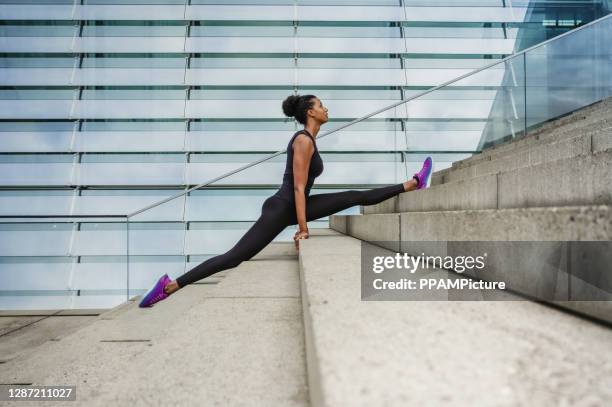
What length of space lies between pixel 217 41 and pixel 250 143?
1.54 m

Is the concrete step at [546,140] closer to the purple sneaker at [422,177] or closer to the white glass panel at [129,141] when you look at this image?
the purple sneaker at [422,177]

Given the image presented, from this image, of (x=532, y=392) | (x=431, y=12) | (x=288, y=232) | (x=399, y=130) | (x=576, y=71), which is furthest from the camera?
(x=431, y=12)

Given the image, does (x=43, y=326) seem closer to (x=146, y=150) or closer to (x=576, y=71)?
(x=146, y=150)

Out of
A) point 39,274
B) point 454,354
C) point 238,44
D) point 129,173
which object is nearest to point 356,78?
point 238,44

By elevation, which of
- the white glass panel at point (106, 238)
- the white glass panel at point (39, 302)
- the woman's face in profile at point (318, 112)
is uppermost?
the woman's face in profile at point (318, 112)

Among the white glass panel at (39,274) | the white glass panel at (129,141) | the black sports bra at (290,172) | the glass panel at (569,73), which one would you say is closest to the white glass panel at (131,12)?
the white glass panel at (129,141)

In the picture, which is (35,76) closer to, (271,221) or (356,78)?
(356,78)

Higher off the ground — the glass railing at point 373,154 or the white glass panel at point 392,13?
the white glass panel at point 392,13

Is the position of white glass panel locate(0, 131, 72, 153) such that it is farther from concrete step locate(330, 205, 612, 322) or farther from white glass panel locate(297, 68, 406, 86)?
concrete step locate(330, 205, 612, 322)

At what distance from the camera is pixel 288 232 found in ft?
15.6

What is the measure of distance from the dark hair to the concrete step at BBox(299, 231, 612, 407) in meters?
1.94

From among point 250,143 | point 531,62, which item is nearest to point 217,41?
point 250,143

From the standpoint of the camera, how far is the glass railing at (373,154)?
3361 mm

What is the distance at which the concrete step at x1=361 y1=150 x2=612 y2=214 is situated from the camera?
873 mm
